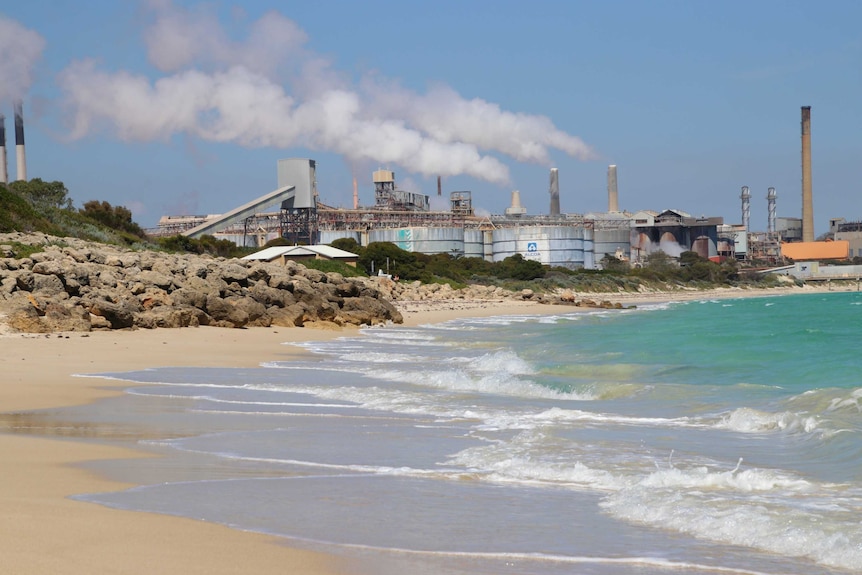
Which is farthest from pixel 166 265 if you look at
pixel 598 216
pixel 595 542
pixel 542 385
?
pixel 598 216

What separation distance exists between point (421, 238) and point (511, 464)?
77.5 meters

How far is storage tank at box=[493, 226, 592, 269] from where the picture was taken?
89312 mm

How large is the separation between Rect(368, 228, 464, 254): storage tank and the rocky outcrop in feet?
173

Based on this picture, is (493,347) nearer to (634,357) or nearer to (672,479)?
(634,357)

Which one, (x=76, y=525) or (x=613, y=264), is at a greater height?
(x=613, y=264)

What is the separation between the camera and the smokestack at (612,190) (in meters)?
118

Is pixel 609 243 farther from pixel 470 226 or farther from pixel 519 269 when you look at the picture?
pixel 519 269

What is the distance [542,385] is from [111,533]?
30.4 ft

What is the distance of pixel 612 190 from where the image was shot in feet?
Result: 389

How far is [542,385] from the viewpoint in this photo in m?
13.1

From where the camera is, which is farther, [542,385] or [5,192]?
[5,192]

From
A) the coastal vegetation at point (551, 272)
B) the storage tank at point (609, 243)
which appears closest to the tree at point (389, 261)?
the coastal vegetation at point (551, 272)

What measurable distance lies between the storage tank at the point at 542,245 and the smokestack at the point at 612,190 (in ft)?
89.5

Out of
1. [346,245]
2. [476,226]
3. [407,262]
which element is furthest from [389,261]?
[476,226]
